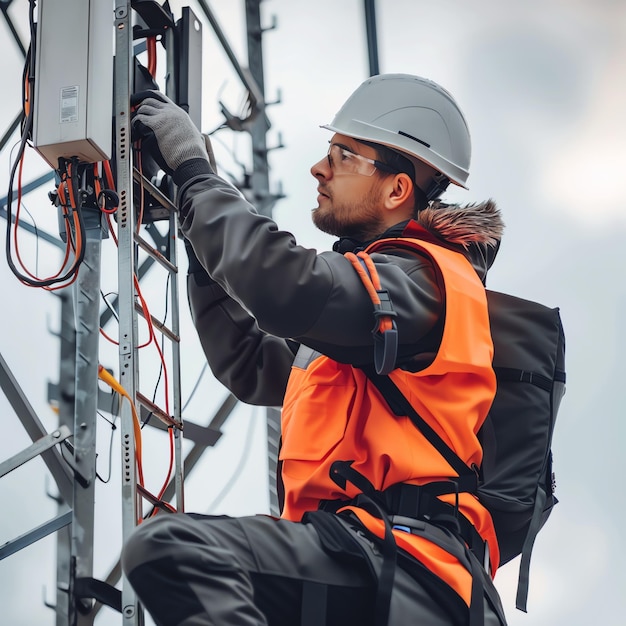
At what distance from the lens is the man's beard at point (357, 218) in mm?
2938

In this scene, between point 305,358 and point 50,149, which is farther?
point 50,149

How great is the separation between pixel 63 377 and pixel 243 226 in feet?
6.20

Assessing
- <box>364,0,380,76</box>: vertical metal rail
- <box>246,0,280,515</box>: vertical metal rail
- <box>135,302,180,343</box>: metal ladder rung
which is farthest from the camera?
<box>364,0,380,76</box>: vertical metal rail

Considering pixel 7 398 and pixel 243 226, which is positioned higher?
pixel 243 226

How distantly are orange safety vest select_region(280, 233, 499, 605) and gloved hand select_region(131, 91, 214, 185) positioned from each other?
0.63 metres

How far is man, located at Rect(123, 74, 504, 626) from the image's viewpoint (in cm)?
198

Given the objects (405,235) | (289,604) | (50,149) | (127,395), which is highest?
(50,149)

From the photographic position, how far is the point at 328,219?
2953mm

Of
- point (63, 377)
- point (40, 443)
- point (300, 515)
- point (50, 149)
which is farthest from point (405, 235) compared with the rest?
point (63, 377)

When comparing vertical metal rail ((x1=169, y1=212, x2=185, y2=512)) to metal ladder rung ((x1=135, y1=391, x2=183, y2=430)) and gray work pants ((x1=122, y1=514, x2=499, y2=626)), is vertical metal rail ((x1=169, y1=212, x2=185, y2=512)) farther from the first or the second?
gray work pants ((x1=122, y1=514, x2=499, y2=626))

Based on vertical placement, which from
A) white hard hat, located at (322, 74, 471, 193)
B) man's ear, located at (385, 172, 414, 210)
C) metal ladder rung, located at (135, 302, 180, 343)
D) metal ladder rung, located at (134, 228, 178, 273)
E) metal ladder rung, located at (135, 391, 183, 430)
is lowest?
metal ladder rung, located at (135, 391, 183, 430)

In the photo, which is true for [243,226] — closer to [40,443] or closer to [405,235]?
[405,235]

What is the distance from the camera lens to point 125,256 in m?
2.85

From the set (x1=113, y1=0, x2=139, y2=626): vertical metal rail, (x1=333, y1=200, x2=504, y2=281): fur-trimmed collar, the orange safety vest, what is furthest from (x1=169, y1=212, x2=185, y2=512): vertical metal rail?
(x1=333, y1=200, x2=504, y2=281): fur-trimmed collar
